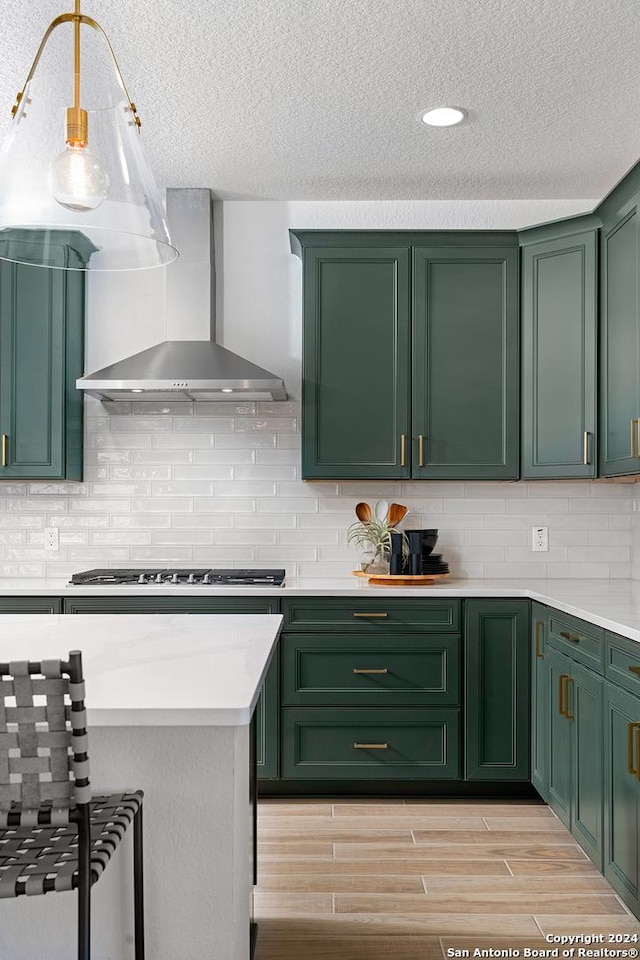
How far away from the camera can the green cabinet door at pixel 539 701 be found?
329 centimetres

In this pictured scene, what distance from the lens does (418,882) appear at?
9.00 ft

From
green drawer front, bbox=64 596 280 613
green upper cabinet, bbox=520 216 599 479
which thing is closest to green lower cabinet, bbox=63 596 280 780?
green drawer front, bbox=64 596 280 613

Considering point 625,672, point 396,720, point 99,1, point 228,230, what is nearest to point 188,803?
point 625,672

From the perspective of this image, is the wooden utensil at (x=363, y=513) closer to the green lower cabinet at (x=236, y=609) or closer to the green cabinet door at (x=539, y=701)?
the green lower cabinet at (x=236, y=609)

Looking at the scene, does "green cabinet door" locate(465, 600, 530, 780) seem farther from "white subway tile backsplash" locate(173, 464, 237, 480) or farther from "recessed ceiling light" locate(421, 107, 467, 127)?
"recessed ceiling light" locate(421, 107, 467, 127)

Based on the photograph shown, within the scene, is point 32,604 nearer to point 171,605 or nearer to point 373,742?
point 171,605

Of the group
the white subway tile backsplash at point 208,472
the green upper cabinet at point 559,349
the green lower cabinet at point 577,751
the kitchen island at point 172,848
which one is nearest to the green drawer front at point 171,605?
the white subway tile backsplash at point 208,472

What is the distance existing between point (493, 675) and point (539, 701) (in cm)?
23

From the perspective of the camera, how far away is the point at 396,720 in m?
3.53

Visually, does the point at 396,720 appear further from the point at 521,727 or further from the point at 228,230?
the point at 228,230

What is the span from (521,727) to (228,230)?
2.78 metres

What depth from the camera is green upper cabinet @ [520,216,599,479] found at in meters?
3.56

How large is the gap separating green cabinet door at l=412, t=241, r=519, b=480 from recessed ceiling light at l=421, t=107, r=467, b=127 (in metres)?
0.69

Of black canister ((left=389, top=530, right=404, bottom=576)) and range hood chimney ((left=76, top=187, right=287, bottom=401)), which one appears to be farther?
black canister ((left=389, top=530, right=404, bottom=576))
